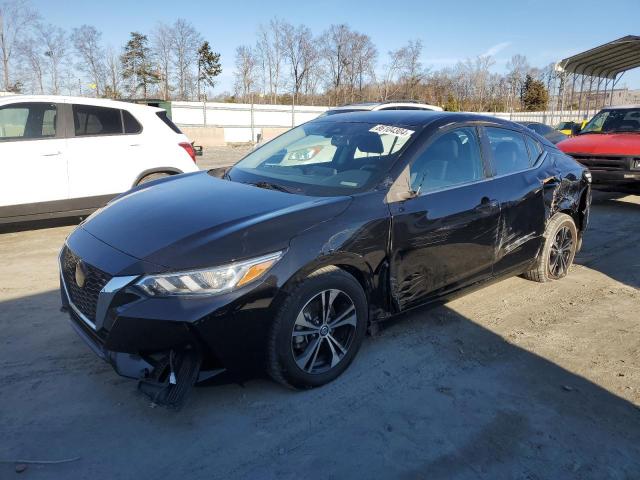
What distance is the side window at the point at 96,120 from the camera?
6.64 metres

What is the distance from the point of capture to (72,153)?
257 inches

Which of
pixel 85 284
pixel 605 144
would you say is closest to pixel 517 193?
pixel 85 284

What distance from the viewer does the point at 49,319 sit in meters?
4.08

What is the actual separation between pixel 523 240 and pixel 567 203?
98cm

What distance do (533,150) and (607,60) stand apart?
1497 centimetres

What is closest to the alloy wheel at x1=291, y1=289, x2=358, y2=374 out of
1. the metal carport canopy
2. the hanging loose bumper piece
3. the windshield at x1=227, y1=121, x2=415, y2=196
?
the hanging loose bumper piece

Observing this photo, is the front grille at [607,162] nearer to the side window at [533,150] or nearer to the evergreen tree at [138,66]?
the side window at [533,150]

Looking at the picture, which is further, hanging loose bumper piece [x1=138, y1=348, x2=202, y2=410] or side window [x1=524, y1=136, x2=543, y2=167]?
side window [x1=524, y1=136, x2=543, y2=167]

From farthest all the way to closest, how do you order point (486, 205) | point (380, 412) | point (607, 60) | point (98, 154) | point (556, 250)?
point (607, 60) → point (98, 154) → point (556, 250) → point (486, 205) → point (380, 412)

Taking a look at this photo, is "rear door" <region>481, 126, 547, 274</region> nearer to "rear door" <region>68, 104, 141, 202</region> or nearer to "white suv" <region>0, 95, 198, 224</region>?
"white suv" <region>0, 95, 198, 224</region>

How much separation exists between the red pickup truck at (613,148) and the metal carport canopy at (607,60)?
5975 mm

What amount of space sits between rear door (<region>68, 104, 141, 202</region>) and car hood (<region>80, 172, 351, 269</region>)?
329cm

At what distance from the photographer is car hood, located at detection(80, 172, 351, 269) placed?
2760mm

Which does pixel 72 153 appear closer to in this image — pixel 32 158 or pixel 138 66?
pixel 32 158
